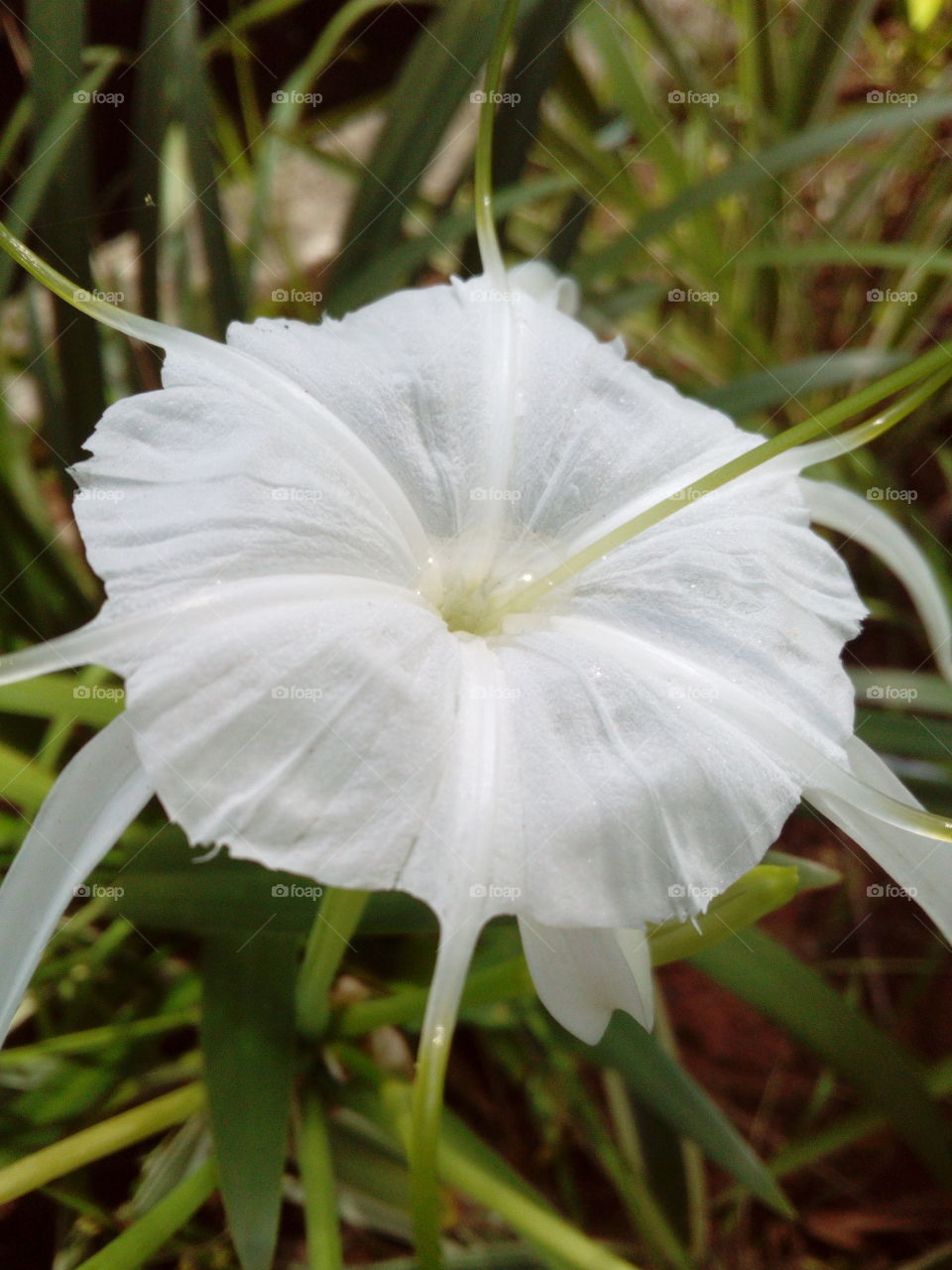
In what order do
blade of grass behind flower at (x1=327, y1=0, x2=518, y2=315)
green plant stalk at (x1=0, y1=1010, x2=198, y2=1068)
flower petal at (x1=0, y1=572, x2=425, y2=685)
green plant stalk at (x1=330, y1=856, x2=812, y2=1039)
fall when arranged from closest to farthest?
flower petal at (x1=0, y1=572, x2=425, y2=685), green plant stalk at (x1=330, y1=856, x2=812, y2=1039), green plant stalk at (x1=0, y1=1010, x2=198, y2=1068), blade of grass behind flower at (x1=327, y1=0, x2=518, y2=315)

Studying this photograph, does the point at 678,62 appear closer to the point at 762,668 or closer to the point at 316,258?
the point at 316,258

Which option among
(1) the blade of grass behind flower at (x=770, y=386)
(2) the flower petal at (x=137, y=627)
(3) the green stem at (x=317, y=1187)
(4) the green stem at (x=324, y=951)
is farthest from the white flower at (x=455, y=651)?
(1) the blade of grass behind flower at (x=770, y=386)

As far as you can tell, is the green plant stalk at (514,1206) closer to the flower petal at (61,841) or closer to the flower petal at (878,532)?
the flower petal at (61,841)

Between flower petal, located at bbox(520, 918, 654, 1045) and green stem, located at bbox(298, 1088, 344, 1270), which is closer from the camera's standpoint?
flower petal, located at bbox(520, 918, 654, 1045)

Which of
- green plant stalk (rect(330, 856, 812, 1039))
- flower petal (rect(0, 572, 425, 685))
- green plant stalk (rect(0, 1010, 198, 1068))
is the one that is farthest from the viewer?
green plant stalk (rect(0, 1010, 198, 1068))

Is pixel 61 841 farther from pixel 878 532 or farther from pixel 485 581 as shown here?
pixel 878 532

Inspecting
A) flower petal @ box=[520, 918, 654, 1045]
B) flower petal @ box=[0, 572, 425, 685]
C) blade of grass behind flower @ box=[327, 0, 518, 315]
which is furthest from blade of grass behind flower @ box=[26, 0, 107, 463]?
flower petal @ box=[520, 918, 654, 1045]

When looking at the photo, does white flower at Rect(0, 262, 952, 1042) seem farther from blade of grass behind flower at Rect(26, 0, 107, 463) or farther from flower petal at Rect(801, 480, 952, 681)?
blade of grass behind flower at Rect(26, 0, 107, 463)
